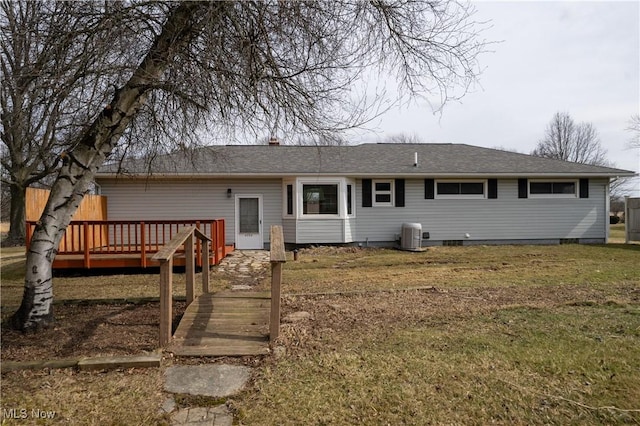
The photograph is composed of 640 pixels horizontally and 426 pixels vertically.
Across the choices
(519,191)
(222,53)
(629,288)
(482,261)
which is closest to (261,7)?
(222,53)

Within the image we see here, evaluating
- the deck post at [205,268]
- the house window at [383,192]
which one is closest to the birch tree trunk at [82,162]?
the deck post at [205,268]

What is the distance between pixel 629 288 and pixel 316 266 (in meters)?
6.26

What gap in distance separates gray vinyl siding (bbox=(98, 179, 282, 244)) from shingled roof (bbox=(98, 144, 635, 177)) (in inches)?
24.1

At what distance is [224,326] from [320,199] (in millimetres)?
8986

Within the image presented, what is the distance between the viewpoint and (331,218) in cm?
1325

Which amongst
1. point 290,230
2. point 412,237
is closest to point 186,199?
point 290,230

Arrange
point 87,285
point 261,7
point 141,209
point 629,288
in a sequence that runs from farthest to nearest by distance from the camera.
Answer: point 141,209
point 87,285
point 629,288
point 261,7

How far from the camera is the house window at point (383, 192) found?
552 inches

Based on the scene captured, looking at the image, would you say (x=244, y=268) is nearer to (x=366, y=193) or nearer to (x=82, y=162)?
(x=82, y=162)

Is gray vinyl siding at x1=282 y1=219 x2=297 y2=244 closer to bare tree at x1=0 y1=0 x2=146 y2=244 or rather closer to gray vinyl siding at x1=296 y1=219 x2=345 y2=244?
gray vinyl siding at x1=296 y1=219 x2=345 y2=244

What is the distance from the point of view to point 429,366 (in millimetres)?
3480

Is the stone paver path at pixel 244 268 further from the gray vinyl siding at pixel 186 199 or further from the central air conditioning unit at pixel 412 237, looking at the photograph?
the central air conditioning unit at pixel 412 237

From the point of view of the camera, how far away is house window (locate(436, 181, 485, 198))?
46.4ft

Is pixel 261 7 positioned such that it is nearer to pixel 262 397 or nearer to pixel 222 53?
pixel 222 53
